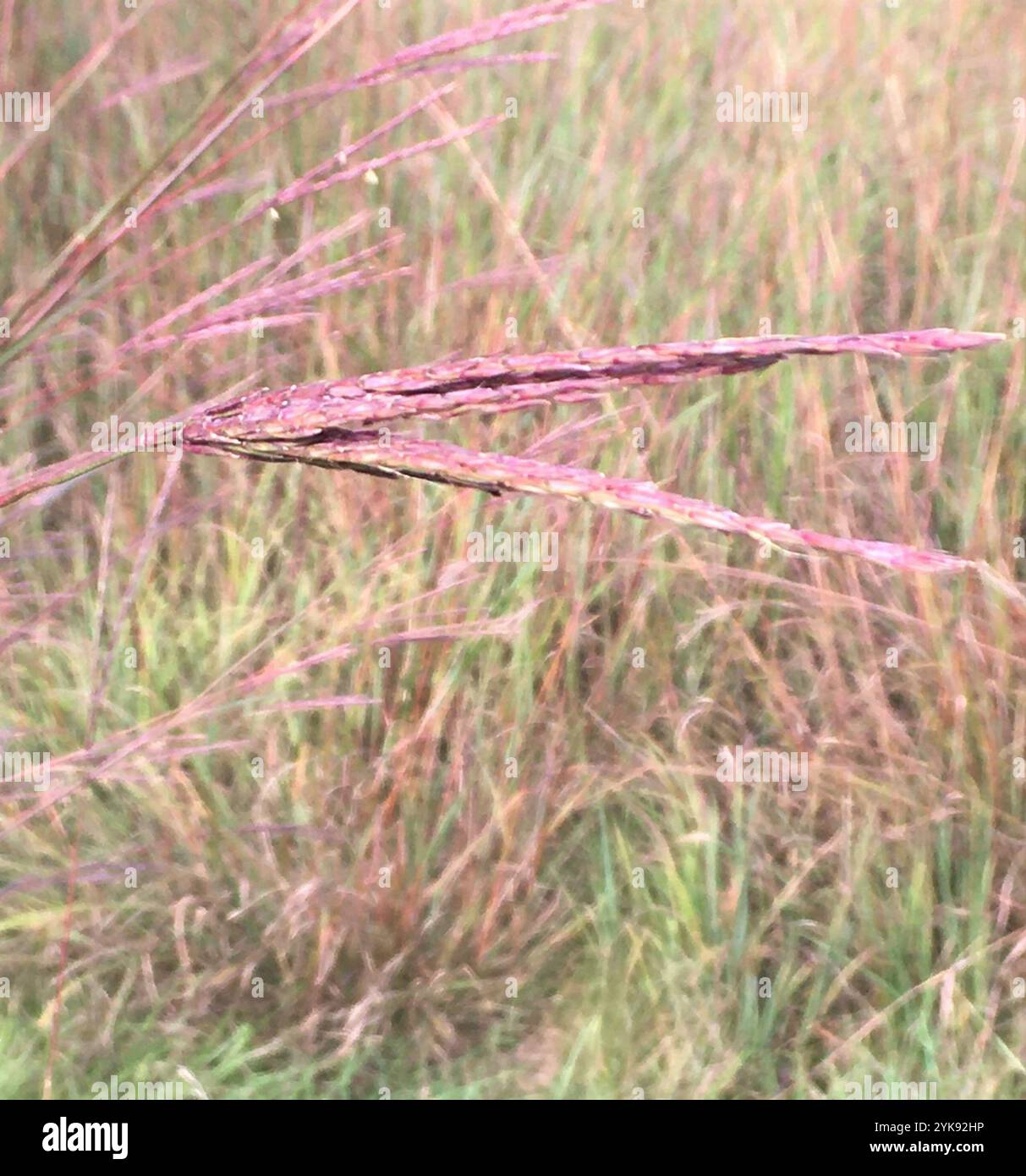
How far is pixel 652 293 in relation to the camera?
1602mm

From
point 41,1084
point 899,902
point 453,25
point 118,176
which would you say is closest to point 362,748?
point 41,1084

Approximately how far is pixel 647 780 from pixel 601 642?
0.16m

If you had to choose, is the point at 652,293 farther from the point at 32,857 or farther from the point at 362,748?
the point at 32,857

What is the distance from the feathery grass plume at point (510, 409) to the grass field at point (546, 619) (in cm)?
58

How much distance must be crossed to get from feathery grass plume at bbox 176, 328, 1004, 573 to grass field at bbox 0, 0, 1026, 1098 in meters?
0.58

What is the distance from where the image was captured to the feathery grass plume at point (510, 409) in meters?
0.53

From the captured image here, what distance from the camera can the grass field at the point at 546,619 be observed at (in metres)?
1.33

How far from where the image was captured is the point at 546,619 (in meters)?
1.47

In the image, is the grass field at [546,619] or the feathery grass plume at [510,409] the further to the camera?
the grass field at [546,619]

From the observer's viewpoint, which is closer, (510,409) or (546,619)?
(510,409)

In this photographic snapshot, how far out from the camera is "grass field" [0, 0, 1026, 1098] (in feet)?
4.38

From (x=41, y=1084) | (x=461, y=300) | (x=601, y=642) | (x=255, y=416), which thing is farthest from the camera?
(x=461, y=300)

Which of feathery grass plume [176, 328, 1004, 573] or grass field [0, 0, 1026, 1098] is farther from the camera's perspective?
grass field [0, 0, 1026, 1098]

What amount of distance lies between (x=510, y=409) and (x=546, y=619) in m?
0.87
